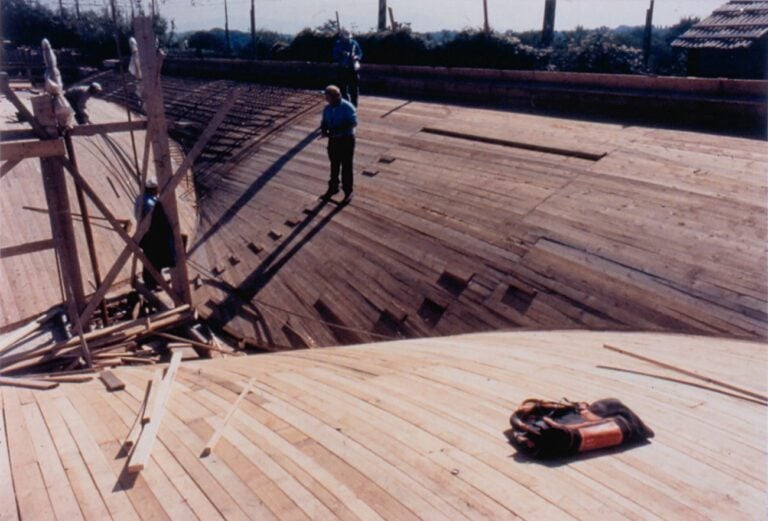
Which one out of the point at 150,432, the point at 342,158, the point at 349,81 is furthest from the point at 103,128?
the point at 349,81

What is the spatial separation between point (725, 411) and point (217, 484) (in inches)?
148

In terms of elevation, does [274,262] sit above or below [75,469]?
below

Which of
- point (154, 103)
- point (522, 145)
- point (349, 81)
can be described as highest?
point (349, 81)

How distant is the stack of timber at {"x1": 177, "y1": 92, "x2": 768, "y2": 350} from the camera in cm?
776

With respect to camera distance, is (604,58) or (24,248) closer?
(24,248)

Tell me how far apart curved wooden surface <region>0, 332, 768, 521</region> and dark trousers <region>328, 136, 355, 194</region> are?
6.81m

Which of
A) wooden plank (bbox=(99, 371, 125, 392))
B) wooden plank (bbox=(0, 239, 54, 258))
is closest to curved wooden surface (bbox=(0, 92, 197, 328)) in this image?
wooden plank (bbox=(0, 239, 54, 258))

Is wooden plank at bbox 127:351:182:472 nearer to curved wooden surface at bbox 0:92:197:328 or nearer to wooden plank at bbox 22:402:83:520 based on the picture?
wooden plank at bbox 22:402:83:520

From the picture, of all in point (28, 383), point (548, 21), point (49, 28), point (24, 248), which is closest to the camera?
point (28, 383)

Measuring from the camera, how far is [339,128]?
11977 millimetres

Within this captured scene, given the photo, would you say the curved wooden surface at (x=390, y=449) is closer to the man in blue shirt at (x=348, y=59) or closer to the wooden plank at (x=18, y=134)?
the wooden plank at (x=18, y=134)

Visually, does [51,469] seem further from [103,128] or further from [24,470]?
[103,128]

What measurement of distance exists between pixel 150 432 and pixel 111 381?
1561 mm

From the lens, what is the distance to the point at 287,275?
1115 centimetres
